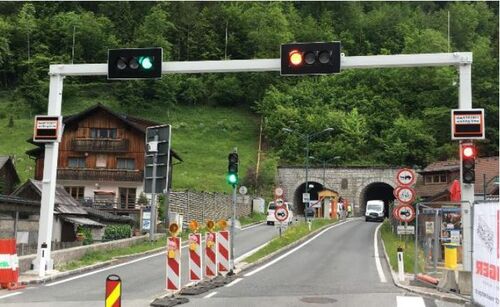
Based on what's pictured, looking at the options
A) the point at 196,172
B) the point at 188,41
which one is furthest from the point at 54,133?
the point at 188,41

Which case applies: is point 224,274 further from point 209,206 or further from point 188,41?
point 188,41

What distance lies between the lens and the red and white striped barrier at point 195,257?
14.2 metres

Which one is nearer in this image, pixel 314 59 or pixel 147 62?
pixel 314 59

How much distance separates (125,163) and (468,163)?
143 feet

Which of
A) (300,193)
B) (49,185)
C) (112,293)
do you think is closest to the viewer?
(112,293)

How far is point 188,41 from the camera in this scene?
11462cm

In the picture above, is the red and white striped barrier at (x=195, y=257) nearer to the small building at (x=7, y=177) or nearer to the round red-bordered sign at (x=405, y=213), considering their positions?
the round red-bordered sign at (x=405, y=213)

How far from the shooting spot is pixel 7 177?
47594 mm

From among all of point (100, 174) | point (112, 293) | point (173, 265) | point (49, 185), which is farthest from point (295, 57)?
point (100, 174)

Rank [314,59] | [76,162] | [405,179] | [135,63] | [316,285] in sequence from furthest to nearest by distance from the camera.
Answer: [76,162] < [405,179] < [316,285] < [135,63] < [314,59]

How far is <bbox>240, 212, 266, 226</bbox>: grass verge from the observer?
50656 mm

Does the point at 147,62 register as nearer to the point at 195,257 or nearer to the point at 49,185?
the point at 195,257

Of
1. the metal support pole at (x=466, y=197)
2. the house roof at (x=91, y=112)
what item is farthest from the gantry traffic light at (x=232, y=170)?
the house roof at (x=91, y=112)

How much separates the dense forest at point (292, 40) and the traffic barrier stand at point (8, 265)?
6638 cm
